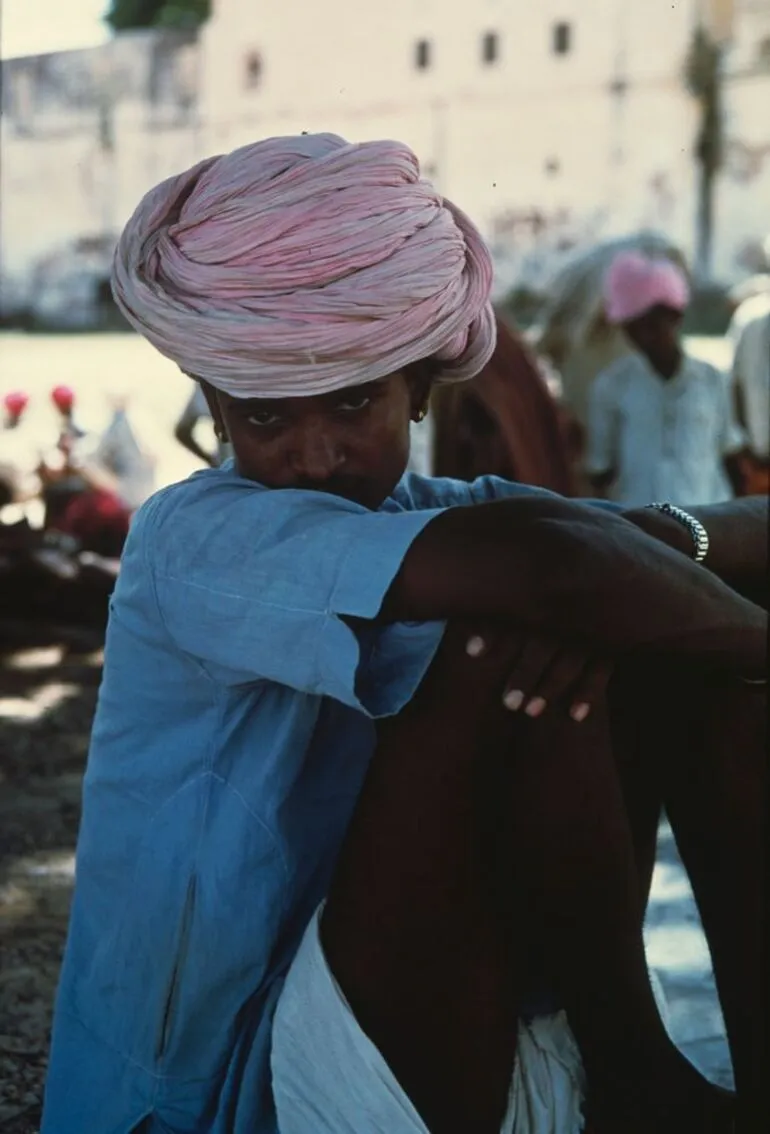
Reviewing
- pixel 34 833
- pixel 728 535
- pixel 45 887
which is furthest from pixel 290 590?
pixel 34 833

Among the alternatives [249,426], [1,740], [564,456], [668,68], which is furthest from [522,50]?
[249,426]

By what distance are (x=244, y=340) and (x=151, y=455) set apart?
6521mm

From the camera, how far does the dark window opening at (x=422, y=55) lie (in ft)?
41.0

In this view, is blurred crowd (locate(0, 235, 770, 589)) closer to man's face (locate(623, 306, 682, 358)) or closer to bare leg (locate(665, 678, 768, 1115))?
man's face (locate(623, 306, 682, 358))

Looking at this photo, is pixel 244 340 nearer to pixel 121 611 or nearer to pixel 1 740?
pixel 121 611

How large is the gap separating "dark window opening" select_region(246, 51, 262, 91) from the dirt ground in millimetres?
4793

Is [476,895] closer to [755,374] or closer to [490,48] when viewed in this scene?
[755,374]

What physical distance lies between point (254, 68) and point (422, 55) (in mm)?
3135

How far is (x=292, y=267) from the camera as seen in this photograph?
1.74 meters

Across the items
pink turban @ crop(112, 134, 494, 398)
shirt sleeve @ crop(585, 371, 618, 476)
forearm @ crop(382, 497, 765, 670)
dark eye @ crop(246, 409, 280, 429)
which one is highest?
pink turban @ crop(112, 134, 494, 398)

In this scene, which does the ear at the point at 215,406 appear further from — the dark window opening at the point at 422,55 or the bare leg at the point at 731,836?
the dark window opening at the point at 422,55

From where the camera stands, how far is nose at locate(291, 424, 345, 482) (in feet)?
6.02

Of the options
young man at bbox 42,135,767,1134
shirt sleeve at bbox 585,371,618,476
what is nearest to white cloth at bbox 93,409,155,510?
shirt sleeve at bbox 585,371,618,476

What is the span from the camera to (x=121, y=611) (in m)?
1.83
